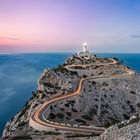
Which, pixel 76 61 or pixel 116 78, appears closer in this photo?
pixel 116 78

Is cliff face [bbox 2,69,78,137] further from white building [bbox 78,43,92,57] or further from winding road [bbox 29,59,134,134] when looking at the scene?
white building [bbox 78,43,92,57]

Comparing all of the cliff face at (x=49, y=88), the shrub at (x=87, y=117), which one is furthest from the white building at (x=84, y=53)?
the shrub at (x=87, y=117)

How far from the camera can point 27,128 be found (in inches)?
2047

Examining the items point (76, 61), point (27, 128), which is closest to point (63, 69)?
point (76, 61)

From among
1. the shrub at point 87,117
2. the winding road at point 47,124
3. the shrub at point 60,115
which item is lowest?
the shrub at point 87,117

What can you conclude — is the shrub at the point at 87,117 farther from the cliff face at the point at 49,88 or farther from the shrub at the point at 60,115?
the cliff face at the point at 49,88

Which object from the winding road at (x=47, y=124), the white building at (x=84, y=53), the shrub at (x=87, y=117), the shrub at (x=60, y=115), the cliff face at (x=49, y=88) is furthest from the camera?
the white building at (x=84, y=53)

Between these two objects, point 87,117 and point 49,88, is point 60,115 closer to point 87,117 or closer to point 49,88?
point 87,117

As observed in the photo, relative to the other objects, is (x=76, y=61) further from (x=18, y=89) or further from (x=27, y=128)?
(x=27, y=128)

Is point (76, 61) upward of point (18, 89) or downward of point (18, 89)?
upward

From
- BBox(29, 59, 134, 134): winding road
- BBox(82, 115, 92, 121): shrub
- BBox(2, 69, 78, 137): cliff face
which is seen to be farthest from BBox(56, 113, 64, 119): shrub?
BBox(2, 69, 78, 137): cliff face

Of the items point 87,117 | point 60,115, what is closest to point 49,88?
point 87,117

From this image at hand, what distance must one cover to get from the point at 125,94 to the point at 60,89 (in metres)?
15.1

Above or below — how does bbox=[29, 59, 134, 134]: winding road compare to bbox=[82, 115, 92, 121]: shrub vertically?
above
